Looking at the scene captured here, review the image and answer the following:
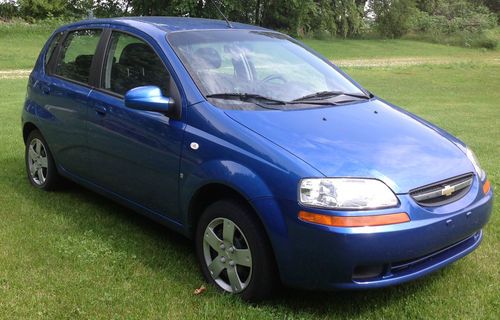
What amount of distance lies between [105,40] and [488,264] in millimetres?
3362

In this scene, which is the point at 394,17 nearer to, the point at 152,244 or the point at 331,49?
the point at 331,49

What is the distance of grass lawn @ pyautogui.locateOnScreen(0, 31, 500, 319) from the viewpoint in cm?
336

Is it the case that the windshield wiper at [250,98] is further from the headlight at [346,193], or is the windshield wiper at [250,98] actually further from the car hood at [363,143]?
the headlight at [346,193]

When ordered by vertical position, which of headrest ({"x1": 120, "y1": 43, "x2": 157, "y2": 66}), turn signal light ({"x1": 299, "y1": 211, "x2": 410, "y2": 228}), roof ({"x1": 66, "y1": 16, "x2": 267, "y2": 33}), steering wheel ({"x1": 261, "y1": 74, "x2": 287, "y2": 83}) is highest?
roof ({"x1": 66, "y1": 16, "x2": 267, "y2": 33})

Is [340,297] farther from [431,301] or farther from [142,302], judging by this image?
[142,302]

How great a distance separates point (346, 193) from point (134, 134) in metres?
1.72

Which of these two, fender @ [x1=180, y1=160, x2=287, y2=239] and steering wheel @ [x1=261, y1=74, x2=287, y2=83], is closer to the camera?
fender @ [x1=180, y1=160, x2=287, y2=239]

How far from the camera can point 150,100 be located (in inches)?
146

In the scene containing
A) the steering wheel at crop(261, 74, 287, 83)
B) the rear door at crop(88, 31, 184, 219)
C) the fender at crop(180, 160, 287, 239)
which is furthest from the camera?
the steering wheel at crop(261, 74, 287, 83)

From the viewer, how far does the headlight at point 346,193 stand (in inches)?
118

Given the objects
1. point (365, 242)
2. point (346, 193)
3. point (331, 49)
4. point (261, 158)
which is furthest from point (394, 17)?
point (365, 242)

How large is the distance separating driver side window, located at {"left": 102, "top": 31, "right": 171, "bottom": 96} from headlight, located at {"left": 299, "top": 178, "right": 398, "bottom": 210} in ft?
4.50

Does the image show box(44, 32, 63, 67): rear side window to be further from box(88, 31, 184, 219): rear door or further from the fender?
the fender

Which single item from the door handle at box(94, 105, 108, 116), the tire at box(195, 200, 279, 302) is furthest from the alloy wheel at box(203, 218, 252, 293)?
the door handle at box(94, 105, 108, 116)
